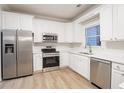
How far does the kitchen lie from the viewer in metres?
2.32

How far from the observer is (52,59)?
4328 millimetres

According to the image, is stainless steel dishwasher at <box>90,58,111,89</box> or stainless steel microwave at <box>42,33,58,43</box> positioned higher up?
stainless steel microwave at <box>42,33,58,43</box>

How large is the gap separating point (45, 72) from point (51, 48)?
1213 millimetres

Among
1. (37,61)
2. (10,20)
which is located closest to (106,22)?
(37,61)

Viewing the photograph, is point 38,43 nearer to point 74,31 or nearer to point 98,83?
point 74,31

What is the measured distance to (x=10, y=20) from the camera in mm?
3322

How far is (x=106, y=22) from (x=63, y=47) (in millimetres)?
2875

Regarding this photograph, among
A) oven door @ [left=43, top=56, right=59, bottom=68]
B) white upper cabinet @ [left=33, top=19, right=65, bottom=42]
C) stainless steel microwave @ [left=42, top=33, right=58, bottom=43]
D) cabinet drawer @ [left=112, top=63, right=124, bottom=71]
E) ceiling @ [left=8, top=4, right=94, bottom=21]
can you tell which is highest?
ceiling @ [left=8, top=4, right=94, bottom=21]

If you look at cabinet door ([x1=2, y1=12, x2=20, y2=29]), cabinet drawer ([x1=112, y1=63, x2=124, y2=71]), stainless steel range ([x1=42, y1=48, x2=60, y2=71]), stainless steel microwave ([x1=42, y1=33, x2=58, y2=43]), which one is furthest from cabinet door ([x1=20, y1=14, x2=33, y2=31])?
cabinet drawer ([x1=112, y1=63, x2=124, y2=71])

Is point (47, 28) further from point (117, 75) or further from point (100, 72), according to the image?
point (117, 75)

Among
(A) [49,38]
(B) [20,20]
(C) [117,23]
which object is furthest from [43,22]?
(C) [117,23]

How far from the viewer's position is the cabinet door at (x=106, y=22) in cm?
243

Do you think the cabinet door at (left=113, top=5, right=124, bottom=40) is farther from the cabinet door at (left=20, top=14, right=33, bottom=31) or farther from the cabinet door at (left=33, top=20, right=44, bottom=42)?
the cabinet door at (left=33, top=20, right=44, bottom=42)

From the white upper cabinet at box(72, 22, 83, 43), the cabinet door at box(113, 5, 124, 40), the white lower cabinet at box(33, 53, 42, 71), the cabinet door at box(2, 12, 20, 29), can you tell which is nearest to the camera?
the cabinet door at box(113, 5, 124, 40)
